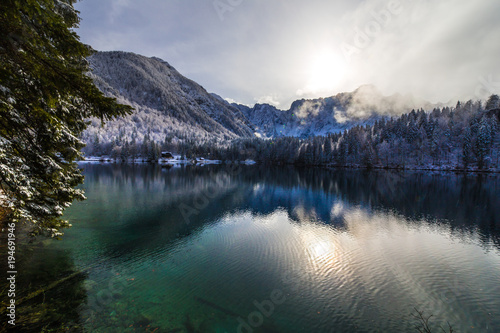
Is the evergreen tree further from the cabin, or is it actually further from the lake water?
the cabin

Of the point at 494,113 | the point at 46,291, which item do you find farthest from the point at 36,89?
the point at 494,113

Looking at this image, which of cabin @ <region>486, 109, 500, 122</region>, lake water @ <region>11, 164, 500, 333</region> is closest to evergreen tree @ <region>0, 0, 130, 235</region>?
lake water @ <region>11, 164, 500, 333</region>

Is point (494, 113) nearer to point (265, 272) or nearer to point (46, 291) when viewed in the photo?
point (265, 272)

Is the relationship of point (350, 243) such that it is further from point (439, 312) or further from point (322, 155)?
point (322, 155)

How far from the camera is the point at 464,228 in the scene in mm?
28141

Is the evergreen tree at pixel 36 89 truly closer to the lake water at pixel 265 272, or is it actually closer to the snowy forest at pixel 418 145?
the lake water at pixel 265 272

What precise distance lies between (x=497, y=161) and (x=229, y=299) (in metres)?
167

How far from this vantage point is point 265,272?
1634 centimetres

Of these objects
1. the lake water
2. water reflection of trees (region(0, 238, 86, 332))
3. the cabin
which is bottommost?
the lake water

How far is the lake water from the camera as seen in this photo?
1138 cm

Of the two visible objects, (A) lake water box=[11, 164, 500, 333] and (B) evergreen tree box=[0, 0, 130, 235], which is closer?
(B) evergreen tree box=[0, 0, 130, 235]

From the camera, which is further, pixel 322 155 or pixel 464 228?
pixel 322 155

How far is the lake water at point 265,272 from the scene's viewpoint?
1138 cm

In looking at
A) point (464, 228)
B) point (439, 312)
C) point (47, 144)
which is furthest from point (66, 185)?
point (464, 228)
